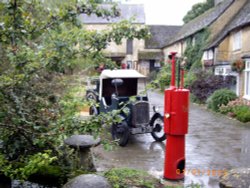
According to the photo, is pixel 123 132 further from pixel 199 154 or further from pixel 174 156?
pixel 174 156

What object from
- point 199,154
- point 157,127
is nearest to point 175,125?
point 199,154

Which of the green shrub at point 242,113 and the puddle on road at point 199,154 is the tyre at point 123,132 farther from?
the green shrub at point 242,113

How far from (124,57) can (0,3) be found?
3846 centimetres

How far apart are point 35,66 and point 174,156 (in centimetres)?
282

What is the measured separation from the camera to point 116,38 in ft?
14.6

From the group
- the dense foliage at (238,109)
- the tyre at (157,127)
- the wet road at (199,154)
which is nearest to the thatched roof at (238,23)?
the dense foliage at (238,109)

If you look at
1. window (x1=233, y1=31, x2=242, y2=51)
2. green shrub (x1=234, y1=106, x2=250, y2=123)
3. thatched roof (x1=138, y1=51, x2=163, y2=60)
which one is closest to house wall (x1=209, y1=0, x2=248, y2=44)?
window (x1=233, y1=31, x2=242, y2=51)

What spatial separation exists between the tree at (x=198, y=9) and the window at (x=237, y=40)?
1074 inches

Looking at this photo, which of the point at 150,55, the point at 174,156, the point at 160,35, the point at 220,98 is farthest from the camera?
the point at 160,35

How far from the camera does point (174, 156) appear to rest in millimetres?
5793

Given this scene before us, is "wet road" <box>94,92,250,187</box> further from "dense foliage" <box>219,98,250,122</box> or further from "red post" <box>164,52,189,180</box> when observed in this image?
"dense foliage" <box>219,98,250,122</box>

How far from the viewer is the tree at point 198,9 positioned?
152ft

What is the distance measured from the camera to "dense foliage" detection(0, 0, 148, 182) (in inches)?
164

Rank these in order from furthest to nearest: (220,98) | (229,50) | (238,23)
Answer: (229,50) → (238,23) → (220,98)
